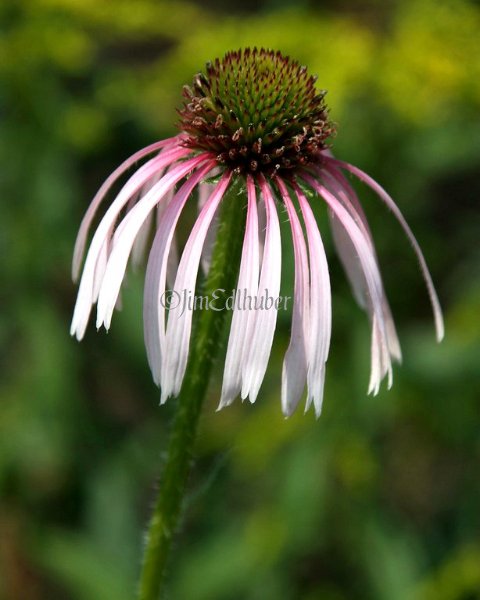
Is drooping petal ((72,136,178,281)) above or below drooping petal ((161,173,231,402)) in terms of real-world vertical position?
above

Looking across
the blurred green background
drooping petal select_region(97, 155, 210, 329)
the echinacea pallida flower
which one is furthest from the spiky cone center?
the blurred green background

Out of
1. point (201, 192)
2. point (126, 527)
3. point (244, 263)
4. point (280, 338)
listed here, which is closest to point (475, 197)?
point (280, 338)

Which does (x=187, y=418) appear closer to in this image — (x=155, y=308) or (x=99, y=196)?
(x=155, y=308)

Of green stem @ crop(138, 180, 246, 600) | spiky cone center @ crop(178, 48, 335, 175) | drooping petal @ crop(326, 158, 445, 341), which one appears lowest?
green stem @ crop(138, 180, 246, 600)

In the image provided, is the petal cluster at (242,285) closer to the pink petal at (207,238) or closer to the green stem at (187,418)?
the green stem at (187,418)

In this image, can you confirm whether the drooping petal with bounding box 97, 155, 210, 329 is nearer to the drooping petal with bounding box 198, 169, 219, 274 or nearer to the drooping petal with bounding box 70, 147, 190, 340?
the drooping petal with bounding box 70, 147, 190, 340

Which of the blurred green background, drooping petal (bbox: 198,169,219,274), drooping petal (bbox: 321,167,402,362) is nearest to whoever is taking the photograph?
drooping petal (bbox: 321,167,402,362)

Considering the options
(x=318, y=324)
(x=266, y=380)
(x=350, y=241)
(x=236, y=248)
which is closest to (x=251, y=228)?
(x=236, y=248)

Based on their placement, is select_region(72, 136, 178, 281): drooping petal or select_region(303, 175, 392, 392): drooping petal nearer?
select_region(303, 175, 392, 392): drooping petal
